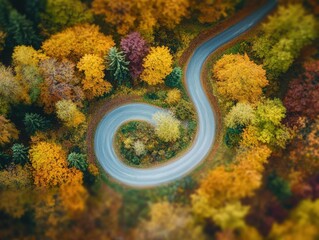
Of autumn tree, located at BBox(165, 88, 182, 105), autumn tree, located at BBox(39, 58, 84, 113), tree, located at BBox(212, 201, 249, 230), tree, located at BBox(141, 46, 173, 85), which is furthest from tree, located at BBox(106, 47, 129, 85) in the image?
tree, located at BBox(212, 201, 249, 230)

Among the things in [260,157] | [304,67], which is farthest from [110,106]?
[304,67]

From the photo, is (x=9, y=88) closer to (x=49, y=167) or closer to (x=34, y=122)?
(x=34, y=122)

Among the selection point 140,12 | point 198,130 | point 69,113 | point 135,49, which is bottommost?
point 198,130

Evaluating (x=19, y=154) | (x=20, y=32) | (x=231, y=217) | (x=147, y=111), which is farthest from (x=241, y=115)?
(x=20, y=32)

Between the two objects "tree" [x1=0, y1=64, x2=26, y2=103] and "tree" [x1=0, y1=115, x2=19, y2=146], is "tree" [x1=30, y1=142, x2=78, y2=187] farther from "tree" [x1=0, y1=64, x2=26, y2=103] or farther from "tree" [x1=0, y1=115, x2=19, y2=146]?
"tree" [x1=0, y1=64, x2=26, y2=103]

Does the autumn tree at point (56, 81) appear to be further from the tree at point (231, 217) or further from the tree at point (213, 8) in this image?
the tree at point (231, 217)

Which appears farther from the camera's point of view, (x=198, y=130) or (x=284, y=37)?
(x=198, y=130)

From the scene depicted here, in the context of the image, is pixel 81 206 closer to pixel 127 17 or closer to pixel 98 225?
pixel 98 225

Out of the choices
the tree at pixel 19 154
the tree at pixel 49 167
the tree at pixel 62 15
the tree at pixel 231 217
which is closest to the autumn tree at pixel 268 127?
the tree at pixel 231 217
